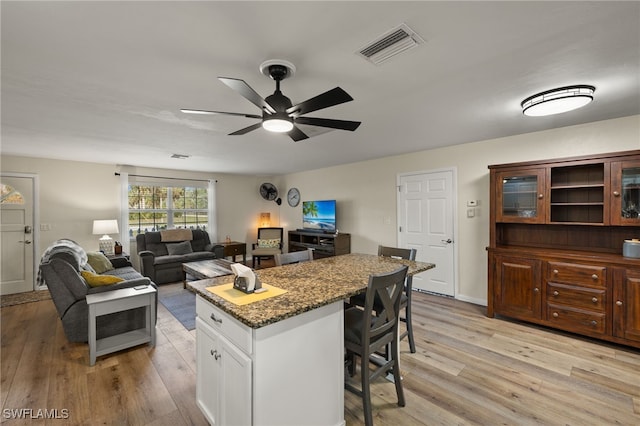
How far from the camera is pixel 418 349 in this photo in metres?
2.68

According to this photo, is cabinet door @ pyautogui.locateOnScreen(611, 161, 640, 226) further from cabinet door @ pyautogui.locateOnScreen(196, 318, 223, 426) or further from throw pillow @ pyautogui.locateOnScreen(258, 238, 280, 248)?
throw pillow @ pyautogui.locateOnScreen(258, 238, 280, 248)

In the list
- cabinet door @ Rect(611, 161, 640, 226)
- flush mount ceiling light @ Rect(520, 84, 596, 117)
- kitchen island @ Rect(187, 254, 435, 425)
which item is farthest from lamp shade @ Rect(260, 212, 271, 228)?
cabinet door @ Rect(611, 161, 640, 226)

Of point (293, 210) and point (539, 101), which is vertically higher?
point (539, 101)

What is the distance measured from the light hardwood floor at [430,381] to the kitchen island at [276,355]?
437 millimetres

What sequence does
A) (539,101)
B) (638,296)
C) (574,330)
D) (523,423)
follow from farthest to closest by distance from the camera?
(574,330) → (638,296) → (539,101) → (523,423)

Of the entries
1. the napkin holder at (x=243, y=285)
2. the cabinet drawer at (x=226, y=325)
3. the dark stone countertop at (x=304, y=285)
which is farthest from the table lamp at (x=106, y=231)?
the napkin holder at (x=243, y=285)

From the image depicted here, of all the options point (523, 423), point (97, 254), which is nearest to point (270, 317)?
point (523, 423)

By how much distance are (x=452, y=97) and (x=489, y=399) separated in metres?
2.36

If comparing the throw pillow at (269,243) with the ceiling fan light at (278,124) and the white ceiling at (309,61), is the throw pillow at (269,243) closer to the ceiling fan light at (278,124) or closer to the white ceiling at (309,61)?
the white ceiling at (309,61)

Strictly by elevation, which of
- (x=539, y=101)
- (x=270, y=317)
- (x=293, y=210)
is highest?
A: (x=539, y=101)

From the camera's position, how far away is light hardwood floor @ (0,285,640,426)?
1.85 metres

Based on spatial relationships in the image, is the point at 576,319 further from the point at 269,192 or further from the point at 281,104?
the point at 269,192

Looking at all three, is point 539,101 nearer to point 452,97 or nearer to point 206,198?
point 452,97

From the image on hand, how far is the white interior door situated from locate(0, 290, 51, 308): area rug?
5.82 metres
